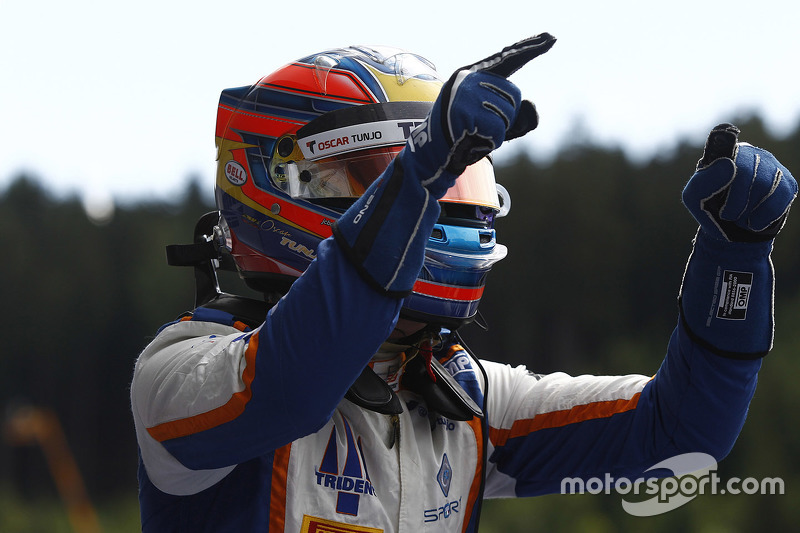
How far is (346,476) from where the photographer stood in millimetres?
2295

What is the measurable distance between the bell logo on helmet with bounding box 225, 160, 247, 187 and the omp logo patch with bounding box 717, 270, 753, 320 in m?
1.35

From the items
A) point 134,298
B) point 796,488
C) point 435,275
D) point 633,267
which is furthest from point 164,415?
point 134,298

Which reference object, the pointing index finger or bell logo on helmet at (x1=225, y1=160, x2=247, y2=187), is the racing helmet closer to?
bell logo on helmet at (x1=225, y1=160, x2=247, y2=187)

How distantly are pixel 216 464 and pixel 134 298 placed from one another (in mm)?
23213

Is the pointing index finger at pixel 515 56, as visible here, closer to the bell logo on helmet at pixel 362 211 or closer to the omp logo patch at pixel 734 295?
the bell logo on helmet at pixel 362 211

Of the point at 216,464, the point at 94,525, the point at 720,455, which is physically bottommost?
the point at 94,525

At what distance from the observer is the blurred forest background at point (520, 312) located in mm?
13625

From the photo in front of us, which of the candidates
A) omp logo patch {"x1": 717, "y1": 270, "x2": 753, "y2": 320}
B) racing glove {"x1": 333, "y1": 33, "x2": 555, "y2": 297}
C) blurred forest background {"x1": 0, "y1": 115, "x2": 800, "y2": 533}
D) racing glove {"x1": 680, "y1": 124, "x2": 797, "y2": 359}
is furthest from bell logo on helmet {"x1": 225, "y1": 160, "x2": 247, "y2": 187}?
blurred forest background {"x1": 0, "y1": 115, "x2": 800, "y2": 533}

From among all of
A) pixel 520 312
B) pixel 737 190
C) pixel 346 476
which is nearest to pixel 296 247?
pixel 346 476

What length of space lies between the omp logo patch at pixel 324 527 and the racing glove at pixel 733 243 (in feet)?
3.47

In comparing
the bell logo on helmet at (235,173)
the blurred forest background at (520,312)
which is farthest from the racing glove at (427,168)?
the blurred forest background at (520,312)

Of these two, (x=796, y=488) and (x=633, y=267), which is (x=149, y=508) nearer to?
(x=796, y=488)

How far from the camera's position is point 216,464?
6.23ft

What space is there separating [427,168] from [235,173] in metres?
1.00
